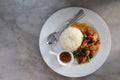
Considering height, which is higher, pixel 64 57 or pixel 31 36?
pixel 31 36

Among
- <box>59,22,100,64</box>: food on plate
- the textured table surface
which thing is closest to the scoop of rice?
<box>59,22,100,64</box>: food on plate

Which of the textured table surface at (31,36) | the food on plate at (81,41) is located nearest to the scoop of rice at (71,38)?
the food on plate at (81,41)

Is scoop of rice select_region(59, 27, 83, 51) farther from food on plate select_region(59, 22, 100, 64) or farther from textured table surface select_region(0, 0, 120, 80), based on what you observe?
textured table surface select_region(0, 0, 120, 80)

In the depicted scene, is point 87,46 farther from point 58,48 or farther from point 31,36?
point 31,36

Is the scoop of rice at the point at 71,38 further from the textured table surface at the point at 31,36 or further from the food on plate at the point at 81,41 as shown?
the textured table surface at the point at 31,36

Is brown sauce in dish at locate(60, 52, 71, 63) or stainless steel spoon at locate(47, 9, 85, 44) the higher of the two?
stainless steel spoon at locate(47, 9, 85, 44)

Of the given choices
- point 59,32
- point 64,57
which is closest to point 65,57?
point 64,57
